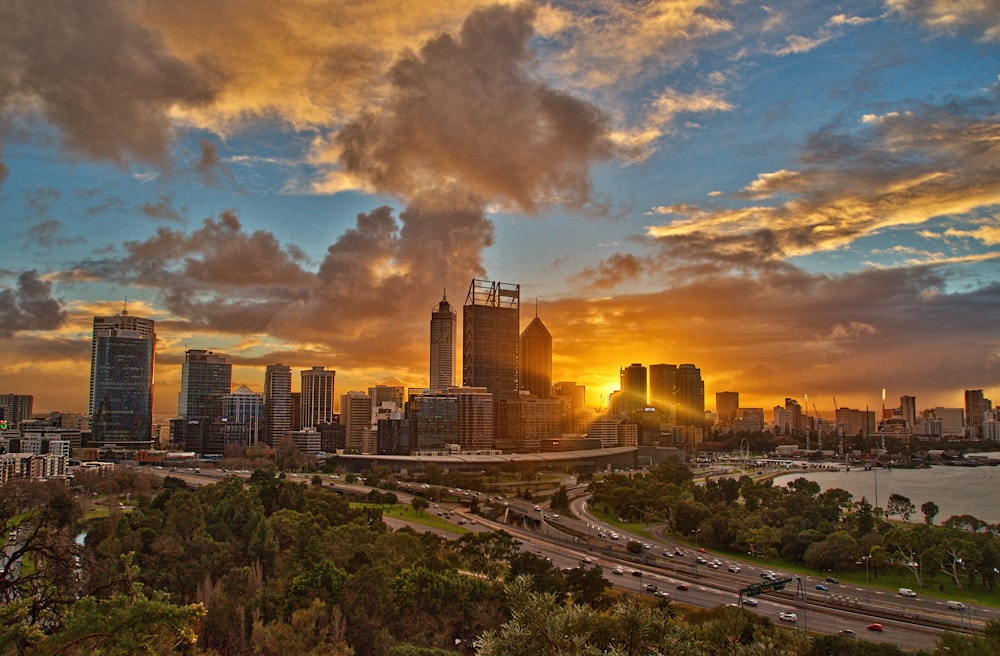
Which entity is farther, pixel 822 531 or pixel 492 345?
pixel 492 345

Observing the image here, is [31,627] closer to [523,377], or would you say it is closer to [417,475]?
[417,475]

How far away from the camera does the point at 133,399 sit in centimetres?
10319

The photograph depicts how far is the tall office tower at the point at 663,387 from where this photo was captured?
158125 mm

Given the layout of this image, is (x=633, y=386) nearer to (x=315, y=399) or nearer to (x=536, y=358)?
(x=536, y=358)

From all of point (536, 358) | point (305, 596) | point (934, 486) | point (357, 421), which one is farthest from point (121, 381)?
point (934, 486)

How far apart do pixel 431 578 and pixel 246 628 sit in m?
5.09

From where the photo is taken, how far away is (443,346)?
13062 cm

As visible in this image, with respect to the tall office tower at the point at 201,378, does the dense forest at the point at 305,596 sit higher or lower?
lower

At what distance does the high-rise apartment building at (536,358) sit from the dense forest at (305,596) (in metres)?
92.5

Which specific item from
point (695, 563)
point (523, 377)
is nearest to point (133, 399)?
point (523, 377)

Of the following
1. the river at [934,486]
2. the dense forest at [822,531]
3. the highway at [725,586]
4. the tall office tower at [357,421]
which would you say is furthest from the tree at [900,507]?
the tall office tower at [357,421]

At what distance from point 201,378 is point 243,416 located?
63.8ft

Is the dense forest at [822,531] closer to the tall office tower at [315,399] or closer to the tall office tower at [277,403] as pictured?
the tall office tower at [277,403]

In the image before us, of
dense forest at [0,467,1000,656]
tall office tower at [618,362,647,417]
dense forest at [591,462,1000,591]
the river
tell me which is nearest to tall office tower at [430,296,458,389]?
tall office tower at [618,362,647,417]
